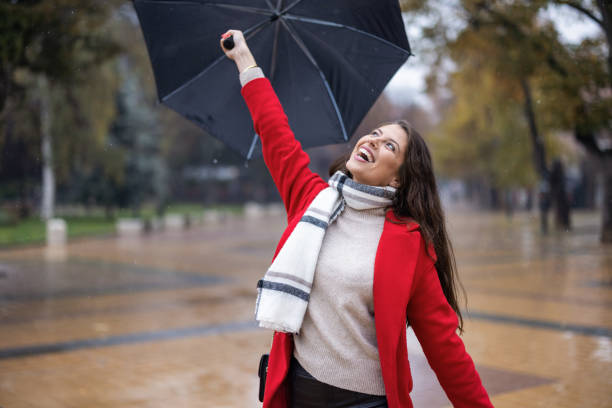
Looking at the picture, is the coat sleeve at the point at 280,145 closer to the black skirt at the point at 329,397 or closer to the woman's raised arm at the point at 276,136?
the woman's raised arm at the point at 276,136

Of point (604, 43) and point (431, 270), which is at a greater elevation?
→ point (604, 43)

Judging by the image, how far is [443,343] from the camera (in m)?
2.36

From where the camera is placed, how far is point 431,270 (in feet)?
7.86

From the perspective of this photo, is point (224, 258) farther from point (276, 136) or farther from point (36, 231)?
point (276, 136)

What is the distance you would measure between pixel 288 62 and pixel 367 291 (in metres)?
1.18

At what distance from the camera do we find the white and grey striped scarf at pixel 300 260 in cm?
236

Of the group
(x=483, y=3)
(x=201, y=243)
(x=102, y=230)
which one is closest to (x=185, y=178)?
(x=102, y=230)

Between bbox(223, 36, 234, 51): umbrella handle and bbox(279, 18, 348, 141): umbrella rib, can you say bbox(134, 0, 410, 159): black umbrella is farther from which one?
bbox(223, 36, 234, 51): umbrella handle

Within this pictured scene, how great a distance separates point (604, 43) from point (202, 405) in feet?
35.5

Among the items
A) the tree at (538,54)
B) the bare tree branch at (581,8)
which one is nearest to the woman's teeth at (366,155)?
the tree at (538,54)

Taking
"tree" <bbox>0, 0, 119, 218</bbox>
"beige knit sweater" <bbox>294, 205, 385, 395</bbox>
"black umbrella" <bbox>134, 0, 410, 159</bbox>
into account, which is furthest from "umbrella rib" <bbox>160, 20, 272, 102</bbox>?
"tree" <bbox>0, 0, 119, 218</bbox>

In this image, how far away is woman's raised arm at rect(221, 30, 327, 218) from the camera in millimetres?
2598

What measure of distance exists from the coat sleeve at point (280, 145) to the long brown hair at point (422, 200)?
33cm

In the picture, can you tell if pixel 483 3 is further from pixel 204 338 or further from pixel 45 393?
pixel 45 393
